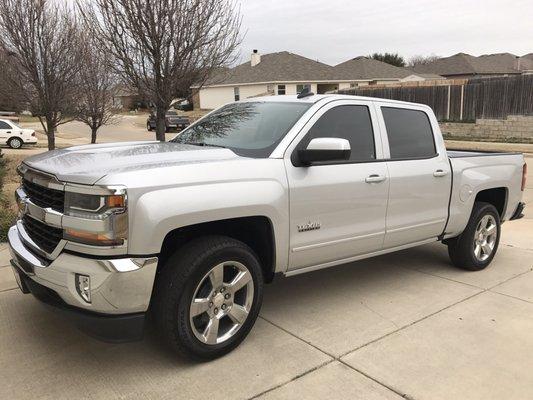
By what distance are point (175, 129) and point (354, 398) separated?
37010 millimetres

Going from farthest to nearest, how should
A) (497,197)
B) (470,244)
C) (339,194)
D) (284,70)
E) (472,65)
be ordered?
(472,65)
(284,70)
(497,197)
(470,244)
(339,194)

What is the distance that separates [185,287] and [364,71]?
166ft

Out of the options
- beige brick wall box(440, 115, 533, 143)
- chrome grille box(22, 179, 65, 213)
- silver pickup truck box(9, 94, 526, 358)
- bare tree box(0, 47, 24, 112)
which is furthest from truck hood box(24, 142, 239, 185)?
beige brick wall box(440, 115, 533, 143)

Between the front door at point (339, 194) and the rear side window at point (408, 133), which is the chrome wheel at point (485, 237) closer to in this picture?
the rear side window at point (408, 133)

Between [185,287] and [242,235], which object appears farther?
[242,235]

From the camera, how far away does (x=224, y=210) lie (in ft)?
11.3

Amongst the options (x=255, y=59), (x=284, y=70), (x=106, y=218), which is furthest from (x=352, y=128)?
(x=255, y=59)

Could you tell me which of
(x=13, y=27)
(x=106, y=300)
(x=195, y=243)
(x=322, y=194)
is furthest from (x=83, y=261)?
(x=13, y=27)

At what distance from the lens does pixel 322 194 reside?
159 inches

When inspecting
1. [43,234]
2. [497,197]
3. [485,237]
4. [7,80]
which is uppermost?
[7,80]

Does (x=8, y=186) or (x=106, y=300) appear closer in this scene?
(x=106, y=300)

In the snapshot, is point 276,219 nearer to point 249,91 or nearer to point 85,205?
point 85,205

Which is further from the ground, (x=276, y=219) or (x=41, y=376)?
(x=276, y=219)

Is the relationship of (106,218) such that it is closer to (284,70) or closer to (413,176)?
(413,176)
